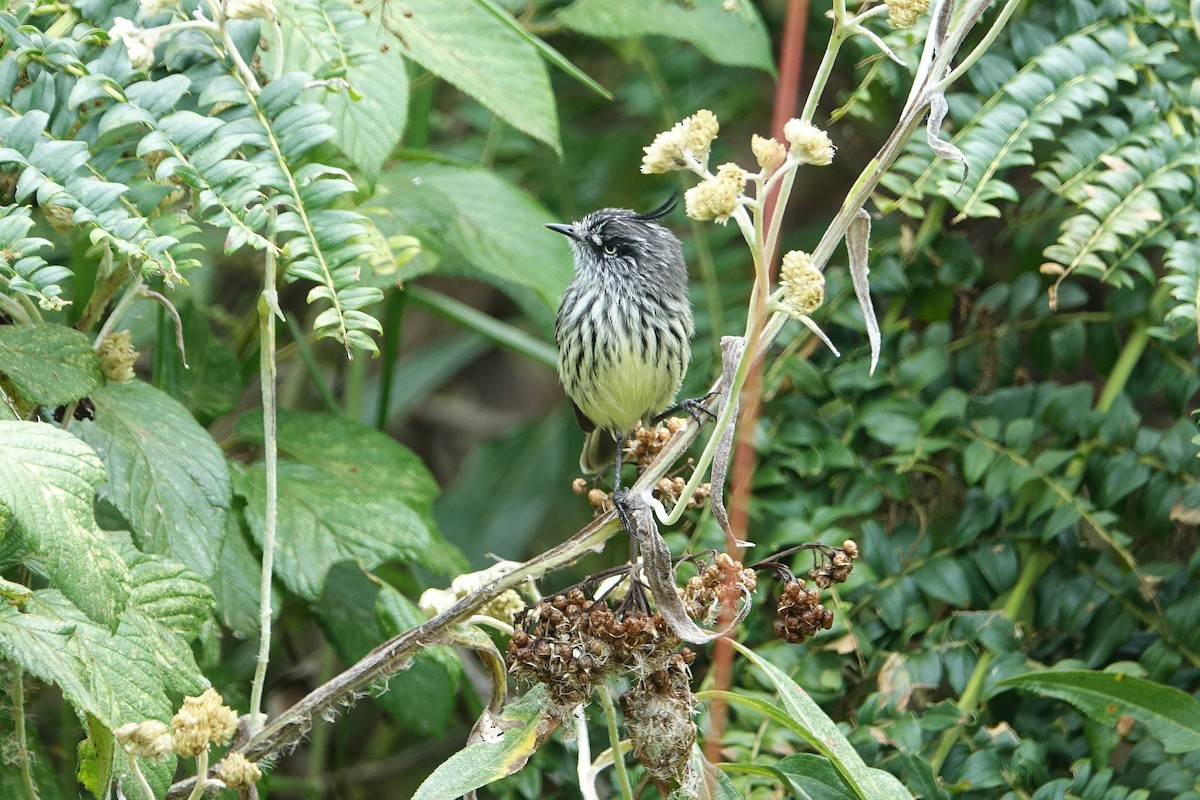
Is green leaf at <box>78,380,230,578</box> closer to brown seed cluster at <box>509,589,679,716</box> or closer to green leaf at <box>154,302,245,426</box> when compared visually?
green leaf at <box>154,302,245,426</box>

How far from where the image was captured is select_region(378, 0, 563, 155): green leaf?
7.82ft

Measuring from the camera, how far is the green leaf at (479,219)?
8.49ft

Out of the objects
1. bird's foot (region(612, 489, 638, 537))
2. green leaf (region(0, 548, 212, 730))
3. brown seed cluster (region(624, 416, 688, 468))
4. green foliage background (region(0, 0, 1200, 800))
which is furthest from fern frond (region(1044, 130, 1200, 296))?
green leaf (region(0, 548, 212, 730))

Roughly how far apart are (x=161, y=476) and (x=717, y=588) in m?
0.93

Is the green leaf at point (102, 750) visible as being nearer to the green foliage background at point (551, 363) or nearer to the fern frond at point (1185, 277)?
the green foliage background at point (551, 363)

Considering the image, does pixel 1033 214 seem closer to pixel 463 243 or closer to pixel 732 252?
pixel 732 252

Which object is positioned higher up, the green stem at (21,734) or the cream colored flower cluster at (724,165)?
the cream colored flower cluster at (724,165)

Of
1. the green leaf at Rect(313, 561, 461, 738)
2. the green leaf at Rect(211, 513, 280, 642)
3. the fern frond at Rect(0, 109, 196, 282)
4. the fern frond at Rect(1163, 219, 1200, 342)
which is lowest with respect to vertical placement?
the green leaf at Rect(313, 561, 461, 738)

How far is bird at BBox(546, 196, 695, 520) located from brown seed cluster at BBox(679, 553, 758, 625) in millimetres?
1211

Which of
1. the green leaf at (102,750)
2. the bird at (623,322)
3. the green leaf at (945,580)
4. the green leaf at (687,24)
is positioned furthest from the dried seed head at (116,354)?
the green leaf at (945,580)

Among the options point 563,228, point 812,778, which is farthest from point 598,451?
point 812,778

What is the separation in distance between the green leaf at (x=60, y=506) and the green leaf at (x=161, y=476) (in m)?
0.35

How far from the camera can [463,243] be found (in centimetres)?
267

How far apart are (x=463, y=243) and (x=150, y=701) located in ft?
4.20
